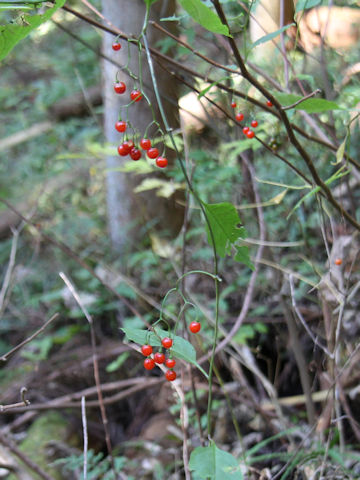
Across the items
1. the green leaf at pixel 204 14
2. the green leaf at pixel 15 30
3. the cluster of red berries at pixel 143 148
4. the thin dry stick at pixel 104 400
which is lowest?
the thin dry stick at pixel 104 400

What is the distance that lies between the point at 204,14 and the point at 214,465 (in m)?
0.81

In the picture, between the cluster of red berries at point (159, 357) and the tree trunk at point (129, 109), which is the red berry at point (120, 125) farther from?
the tree trunk at point (129, 109)

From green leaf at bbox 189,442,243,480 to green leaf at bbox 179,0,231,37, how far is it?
78 centimetres

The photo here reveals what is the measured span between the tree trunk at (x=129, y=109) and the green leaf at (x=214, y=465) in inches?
49.6

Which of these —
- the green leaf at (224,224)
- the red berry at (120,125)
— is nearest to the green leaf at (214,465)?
the green leaf at (224,224)

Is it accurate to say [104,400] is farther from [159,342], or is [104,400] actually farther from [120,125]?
[120,125]

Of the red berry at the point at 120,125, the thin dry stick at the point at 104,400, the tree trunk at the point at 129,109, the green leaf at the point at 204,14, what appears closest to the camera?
the green leaf at the point at 204,14

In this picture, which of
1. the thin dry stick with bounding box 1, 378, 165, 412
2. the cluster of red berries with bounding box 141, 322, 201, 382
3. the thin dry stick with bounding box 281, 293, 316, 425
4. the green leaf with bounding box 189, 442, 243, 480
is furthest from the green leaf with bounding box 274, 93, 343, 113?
the thin dry stick with bounding box 1, 378, 165, 412

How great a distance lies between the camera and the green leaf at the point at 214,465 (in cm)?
81

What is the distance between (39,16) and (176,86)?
0.99 m

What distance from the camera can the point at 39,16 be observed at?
30.9 inches

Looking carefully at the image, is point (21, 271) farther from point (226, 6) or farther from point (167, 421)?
point (226, 6)

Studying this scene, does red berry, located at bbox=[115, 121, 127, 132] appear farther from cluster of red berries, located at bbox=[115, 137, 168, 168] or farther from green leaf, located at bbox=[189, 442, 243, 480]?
green leaf, located at bbox=[189, 442, 243, 480]

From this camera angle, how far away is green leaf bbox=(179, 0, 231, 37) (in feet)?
2.48
